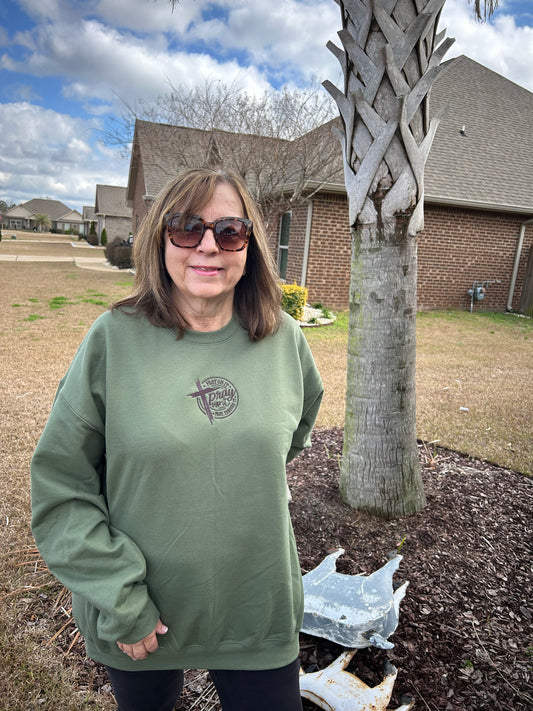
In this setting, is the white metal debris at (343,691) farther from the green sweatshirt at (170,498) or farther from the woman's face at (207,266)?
the woman's face at (207,266)

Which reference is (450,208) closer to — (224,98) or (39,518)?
(224,98)

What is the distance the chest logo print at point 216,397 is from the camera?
1365 millimetres

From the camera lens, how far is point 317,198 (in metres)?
11.5

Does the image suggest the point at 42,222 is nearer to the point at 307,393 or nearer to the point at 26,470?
the point at 26,470

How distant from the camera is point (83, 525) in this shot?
128cm

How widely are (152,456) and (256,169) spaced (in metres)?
11.0

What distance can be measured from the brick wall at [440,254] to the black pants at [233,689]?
10829 millimetres

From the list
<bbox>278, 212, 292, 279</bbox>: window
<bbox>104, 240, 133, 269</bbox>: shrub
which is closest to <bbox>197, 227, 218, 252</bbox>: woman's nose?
<bbox>278, 212, 292, 279</bbox>: window

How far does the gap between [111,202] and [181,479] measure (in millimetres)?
52298

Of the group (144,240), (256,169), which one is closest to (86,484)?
→ (144,240)

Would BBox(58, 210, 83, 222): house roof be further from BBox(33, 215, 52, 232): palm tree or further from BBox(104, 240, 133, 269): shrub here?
BBox(104, 240, 133, 269): shrub

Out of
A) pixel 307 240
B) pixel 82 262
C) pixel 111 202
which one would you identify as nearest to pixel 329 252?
pixel 307 240

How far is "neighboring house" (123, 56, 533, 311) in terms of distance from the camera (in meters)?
11.9

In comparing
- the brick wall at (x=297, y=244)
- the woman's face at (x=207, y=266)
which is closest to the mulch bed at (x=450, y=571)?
the woman's face at (x=207, y=266)
